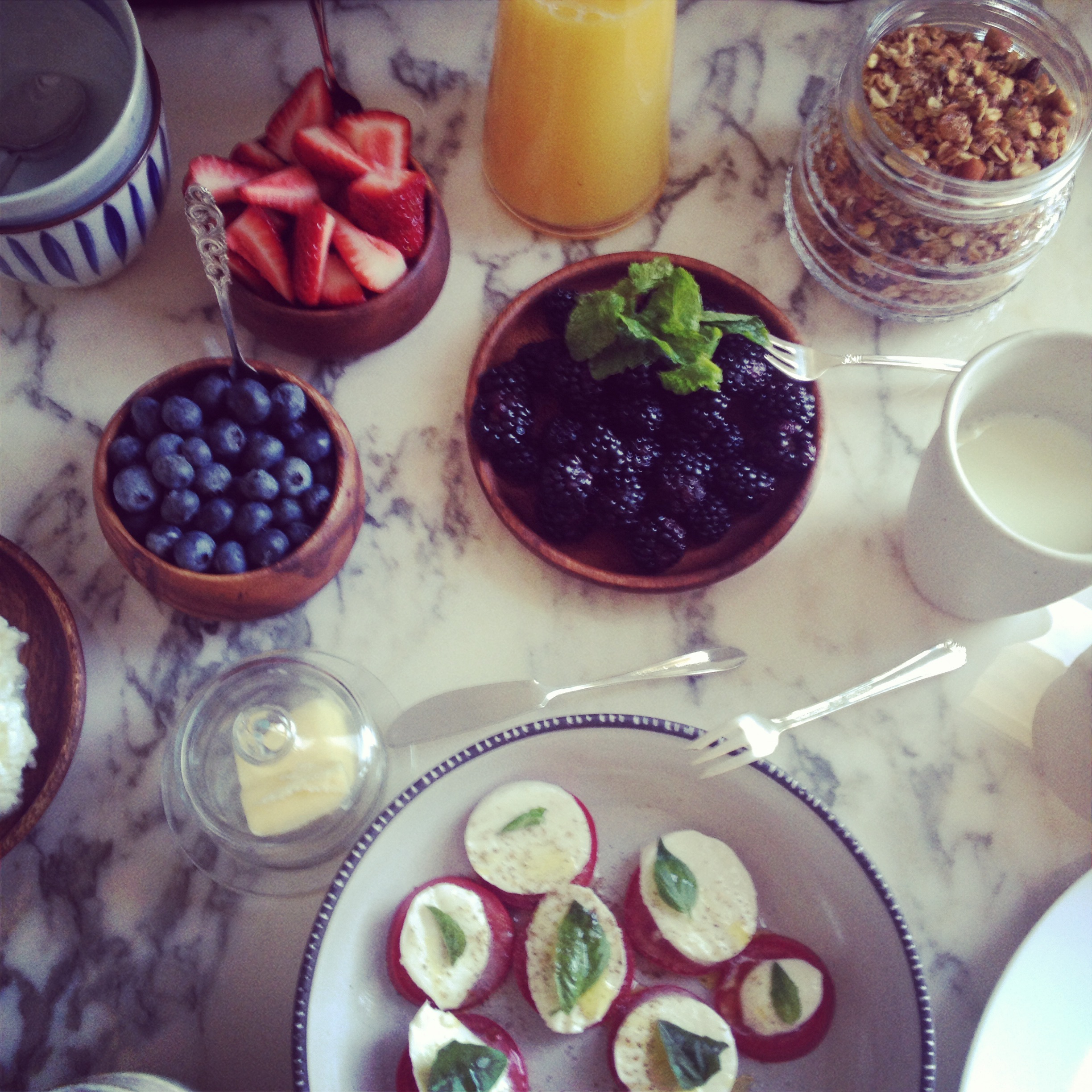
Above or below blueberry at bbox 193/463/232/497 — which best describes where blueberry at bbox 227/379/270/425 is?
above

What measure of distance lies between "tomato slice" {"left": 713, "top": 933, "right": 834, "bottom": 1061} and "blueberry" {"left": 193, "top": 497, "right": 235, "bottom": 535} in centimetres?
53

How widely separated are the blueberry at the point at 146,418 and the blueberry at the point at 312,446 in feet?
0.35

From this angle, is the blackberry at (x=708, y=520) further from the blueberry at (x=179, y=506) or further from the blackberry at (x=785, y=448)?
the blueberry at (x=179, y=506)

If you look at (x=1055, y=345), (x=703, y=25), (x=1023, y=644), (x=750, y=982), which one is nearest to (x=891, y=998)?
(x=750, y=982)

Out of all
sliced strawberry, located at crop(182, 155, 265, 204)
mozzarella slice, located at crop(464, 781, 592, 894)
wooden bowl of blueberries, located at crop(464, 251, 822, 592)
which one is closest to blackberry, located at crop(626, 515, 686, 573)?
wooden bowl of blueberries, located at crop(464, 251, 822, 592)

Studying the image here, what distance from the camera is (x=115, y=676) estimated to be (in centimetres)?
85

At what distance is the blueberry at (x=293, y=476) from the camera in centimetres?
77

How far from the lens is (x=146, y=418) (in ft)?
2.54

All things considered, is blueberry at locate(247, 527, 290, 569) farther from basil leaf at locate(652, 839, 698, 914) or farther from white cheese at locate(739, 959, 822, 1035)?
white cheese at locate(739, 959, 822, 1035)

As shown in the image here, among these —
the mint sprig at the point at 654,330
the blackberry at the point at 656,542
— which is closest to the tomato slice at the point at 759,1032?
the blackberry at the point at 656,542

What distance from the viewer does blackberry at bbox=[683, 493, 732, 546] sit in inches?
32.4

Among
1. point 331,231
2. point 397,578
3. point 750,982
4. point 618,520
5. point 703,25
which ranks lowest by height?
point 750,982

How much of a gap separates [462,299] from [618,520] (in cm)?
28

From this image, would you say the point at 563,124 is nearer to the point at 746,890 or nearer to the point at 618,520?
the point at 618,520
